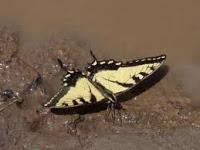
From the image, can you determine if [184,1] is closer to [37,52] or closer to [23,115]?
[37,52]

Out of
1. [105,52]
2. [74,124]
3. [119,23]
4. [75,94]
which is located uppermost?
[119,23]

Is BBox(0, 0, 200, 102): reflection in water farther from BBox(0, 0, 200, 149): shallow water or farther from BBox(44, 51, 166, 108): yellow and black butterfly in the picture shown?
BBox(44, 51, 166, 108): yellow and black butterfly

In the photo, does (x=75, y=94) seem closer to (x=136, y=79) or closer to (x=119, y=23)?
(x=136, y=79)

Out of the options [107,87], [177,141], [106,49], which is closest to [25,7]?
[106,49]

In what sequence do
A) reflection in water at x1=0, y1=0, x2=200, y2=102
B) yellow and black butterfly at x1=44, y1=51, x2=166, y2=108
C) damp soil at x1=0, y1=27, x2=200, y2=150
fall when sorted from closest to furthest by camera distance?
damp soil at x1=0, y1=27, x2=200, y2=150 → yellow and black butterfly at x1=44, y1=51, x2=166, y2=108 → reflection in water at x1=0, y1=0, x2=200, y2=102

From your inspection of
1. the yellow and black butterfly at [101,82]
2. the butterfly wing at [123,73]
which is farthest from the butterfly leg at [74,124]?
the butterfly wing at [123,73]

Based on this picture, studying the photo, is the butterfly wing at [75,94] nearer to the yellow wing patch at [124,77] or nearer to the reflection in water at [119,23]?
the yellow wing patch at [124,77]

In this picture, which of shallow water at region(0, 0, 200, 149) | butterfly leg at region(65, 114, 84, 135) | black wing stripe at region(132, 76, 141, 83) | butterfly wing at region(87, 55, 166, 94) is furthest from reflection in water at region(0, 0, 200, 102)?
butterfly leg at region(65, 114, 84, 135)

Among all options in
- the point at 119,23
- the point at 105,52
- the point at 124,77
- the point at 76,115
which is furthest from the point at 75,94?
the point at 119,23
